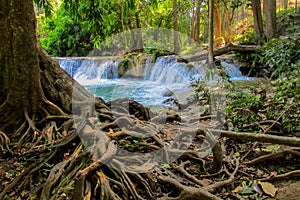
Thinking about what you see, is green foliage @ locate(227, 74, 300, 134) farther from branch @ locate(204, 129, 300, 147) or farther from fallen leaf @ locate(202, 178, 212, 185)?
fallen leaf @ locate(202, 178, 212, 185)

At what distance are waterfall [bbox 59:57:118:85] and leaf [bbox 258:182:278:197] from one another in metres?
12.2

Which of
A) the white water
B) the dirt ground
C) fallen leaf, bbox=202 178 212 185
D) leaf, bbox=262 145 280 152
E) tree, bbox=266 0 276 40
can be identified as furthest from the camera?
tree, bbox=266 0 276 40

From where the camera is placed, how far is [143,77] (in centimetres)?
1286

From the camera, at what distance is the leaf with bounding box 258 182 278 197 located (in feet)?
7.09

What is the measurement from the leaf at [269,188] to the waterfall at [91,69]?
1219cm

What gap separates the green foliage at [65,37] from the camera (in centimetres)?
1931

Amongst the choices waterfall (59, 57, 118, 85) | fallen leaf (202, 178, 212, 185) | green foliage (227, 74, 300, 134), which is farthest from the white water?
fallen leaf (202, 178, 212, 185)

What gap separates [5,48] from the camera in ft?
10.2

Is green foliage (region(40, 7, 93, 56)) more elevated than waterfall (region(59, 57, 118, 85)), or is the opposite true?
green foliage (region(40, 7, 93, 56))

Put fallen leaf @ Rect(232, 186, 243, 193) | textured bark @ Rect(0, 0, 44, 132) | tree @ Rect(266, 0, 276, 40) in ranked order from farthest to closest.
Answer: tree @ Rect(266, 0, 276, 40) → textured bark @ Rect(0, 0, 44, 132) → fallen leaf @ Rect(232, 186, 243, 193)

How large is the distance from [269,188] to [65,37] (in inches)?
764

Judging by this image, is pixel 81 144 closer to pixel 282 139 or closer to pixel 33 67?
pixel 33 67

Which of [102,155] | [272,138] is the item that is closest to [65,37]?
[102,155]

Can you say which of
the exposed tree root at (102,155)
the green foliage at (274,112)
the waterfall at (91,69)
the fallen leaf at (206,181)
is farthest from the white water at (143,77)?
the fallen leaf at (206,181)
